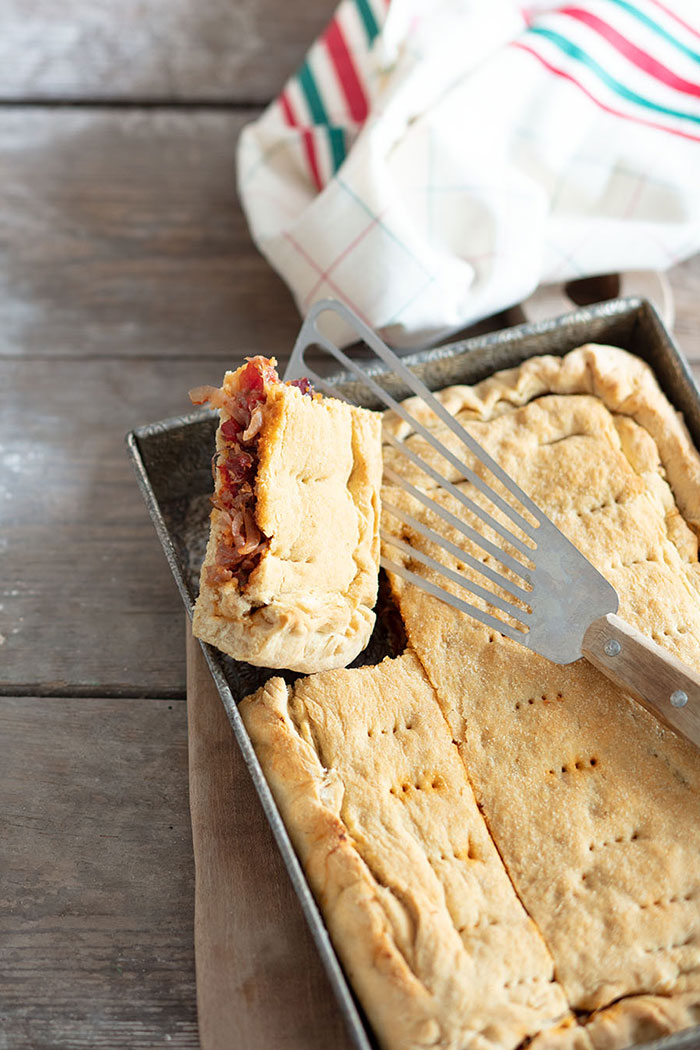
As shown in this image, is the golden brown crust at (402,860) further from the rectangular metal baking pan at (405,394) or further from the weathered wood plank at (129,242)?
the weathered wood plank at (129,242)

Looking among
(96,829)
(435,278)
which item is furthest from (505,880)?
(435,278)

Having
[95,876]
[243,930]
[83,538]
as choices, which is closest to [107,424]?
[83,538]

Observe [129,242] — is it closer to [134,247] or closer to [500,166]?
[134,247]

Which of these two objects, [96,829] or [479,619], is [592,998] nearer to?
[479,619]

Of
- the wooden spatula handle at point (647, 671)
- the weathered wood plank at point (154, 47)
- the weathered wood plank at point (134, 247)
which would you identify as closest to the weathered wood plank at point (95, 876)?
the wooden spatula handle at point (647, 671)

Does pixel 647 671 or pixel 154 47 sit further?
pixel 154 47
